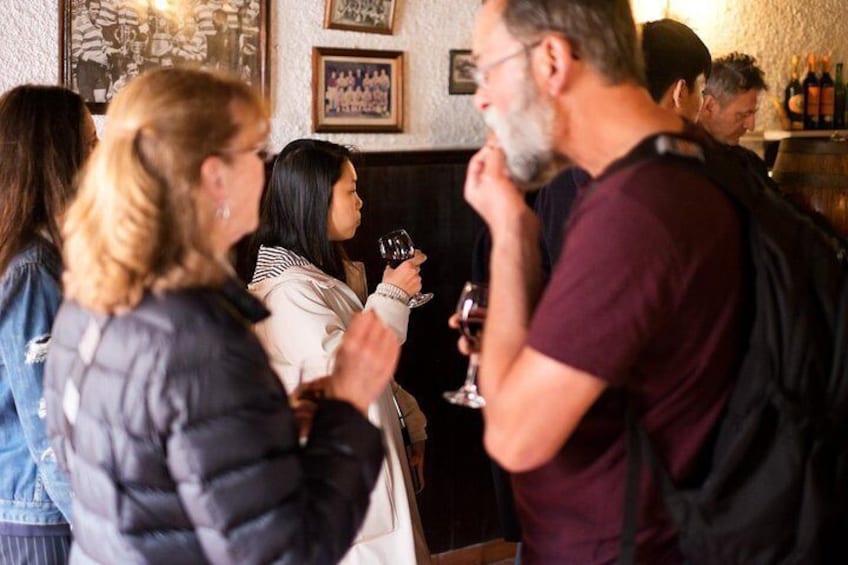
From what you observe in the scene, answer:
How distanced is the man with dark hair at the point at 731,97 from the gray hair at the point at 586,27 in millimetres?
2248

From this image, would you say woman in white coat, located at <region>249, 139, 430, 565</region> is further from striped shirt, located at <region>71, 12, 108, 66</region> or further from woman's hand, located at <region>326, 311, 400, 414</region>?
woman's hand, located at <region>326, 311, 400, 414</region>

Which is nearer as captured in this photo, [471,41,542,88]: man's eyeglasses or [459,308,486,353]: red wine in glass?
[471,41,542,88]: man's eyeglasses

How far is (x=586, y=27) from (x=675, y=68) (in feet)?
3.02

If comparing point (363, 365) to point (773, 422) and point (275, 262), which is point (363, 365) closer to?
point (773, 422)

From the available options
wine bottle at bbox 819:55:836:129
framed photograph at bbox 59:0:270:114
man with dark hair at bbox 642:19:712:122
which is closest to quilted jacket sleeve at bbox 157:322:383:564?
man with dark hair at bbox 642:19:712:122

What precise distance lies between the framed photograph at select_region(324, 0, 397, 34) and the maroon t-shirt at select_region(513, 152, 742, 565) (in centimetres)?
206

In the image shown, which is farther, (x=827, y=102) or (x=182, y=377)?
(x=827, y=102)

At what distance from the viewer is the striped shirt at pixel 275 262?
263 centimetres

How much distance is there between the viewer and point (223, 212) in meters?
1.33

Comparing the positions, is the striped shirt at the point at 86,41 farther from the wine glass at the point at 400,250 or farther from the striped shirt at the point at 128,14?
the wine glass at the point at 400,250

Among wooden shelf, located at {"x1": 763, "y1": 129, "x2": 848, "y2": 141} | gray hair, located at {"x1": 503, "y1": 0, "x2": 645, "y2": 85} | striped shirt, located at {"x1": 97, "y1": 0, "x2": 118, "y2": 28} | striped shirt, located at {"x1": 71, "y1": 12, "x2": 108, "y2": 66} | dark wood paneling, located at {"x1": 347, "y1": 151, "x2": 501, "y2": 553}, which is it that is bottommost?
dark wood paneling, located at {"x1": 347, "y1": 151, "x2": 501, "y2": 553}

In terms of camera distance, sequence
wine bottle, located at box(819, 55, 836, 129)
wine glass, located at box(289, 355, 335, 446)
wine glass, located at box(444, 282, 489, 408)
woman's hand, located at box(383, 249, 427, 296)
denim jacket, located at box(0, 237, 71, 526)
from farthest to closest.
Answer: wine bottle, located at box(819, 55, 836, 129), woman's hand, located at box(383, 249, 427, 296), denim jacket, located at box(0, 237, 71, 526), wine glass, located at box(444, 282, 489, 408), wine glass, located at box(289, 355, 335, 446)

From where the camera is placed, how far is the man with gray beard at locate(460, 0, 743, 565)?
121 cm

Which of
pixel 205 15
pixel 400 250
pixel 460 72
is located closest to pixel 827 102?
pixel 460 72
